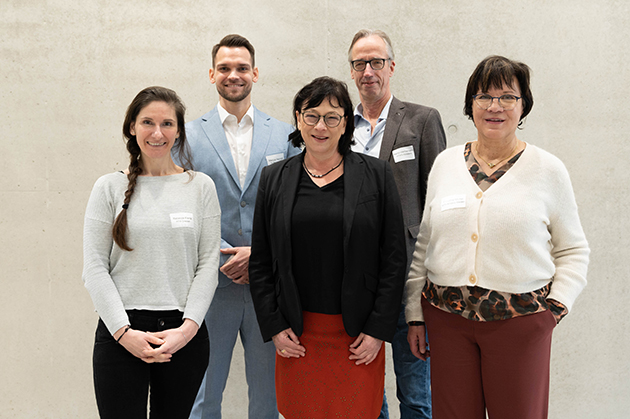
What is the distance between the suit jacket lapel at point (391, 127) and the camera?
211cm

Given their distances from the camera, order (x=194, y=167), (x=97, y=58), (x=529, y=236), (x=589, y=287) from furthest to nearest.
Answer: (x=589, y=287), (x=97, y=58), (x=194, y=167), (x=529, y=236)

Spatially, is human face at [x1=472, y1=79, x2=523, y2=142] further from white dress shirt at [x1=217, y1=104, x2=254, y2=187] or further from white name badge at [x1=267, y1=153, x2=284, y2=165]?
white dress shirt at [x1=217, y1=104, x2=254, y2=187]

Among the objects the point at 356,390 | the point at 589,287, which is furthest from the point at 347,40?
the point at 589,287

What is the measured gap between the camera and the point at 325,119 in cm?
169

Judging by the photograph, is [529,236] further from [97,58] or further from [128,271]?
[97,58]

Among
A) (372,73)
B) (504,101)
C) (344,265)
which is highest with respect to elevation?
(372,73)

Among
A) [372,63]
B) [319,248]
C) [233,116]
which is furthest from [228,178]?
[372,63]

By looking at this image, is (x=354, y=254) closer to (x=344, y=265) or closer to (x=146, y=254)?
(x=344, y=265)

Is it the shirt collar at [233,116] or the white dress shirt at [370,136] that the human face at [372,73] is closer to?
the white dress shirt at [370,136]

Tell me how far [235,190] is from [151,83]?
133cm

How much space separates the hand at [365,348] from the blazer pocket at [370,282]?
183mm

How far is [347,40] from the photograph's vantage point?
117 inches

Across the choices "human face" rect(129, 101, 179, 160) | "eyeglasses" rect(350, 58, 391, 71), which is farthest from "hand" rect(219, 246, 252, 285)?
"eyeglasses" rect(350, 58, 391, 71)

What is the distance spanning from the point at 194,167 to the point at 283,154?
450 mm
